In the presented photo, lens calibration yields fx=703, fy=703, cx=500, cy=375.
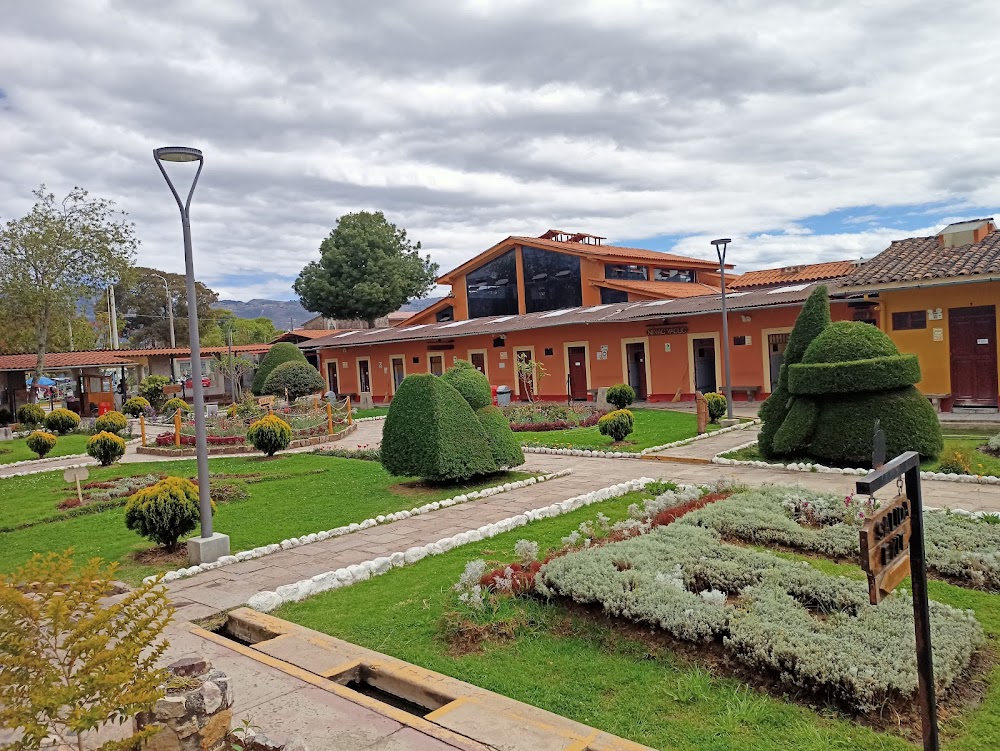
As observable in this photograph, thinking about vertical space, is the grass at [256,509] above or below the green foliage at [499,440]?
below

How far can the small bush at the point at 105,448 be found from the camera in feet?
55.9

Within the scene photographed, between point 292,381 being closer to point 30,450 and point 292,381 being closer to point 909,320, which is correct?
point 30,450

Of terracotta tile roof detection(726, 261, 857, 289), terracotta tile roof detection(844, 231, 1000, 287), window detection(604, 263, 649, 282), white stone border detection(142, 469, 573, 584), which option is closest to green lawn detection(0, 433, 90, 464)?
white stone border detection(142, 469, 573, 584)

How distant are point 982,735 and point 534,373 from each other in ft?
74.7

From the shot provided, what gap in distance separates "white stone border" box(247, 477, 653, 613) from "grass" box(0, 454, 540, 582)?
2.06 m

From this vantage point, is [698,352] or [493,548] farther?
[698,352]

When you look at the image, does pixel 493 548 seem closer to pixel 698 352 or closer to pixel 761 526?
pixel 761 526

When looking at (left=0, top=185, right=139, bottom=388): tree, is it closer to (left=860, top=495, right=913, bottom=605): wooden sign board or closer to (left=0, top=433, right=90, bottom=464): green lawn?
(left=0, top=433, right=90, bottom=464): green lawn

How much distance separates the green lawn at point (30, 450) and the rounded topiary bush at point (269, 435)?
7.27 meters

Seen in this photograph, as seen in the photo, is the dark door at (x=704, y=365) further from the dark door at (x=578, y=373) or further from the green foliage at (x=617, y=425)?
the green foliage at (x=617, y=425)

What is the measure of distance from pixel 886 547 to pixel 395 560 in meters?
5.50

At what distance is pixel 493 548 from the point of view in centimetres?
766

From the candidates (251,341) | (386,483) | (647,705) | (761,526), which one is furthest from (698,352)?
(251,341)

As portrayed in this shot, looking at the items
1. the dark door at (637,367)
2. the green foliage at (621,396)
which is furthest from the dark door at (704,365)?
the green foliage at (621,396)
